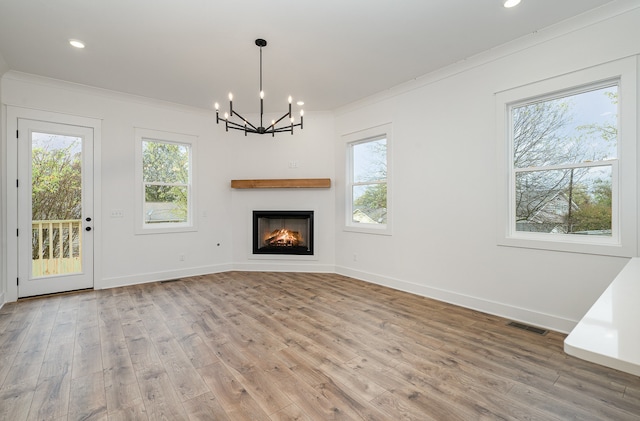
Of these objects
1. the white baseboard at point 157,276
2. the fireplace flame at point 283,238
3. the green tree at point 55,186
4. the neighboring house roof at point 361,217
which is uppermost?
the green tree at point 55,186

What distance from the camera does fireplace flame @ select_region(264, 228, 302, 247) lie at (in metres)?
5.35

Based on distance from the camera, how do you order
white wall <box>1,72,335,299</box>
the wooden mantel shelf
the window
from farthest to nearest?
the wooden mantel shelf < the window < white wall <box>1,72,335,299</box>

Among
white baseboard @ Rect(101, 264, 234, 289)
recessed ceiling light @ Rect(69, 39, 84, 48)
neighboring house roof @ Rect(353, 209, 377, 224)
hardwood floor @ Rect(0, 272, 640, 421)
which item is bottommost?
hardwood floor @ Rect(0, 272, 640, 421)

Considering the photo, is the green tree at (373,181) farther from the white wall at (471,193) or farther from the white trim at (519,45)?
the white trim at (519,45)

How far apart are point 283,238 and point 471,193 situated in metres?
3.21

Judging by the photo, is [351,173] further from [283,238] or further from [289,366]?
[289,366]

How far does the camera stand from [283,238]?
212 inches

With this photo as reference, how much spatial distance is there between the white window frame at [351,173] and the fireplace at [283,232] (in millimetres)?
716

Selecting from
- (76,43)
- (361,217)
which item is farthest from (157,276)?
(361,217)

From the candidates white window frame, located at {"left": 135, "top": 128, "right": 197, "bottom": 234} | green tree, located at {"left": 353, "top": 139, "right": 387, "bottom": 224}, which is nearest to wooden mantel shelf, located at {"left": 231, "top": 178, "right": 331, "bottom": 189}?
green tree, located at {"left": 353, "top": 139, "right": 387, "bottom": 224}

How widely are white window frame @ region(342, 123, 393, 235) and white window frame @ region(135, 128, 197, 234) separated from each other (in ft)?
8.45

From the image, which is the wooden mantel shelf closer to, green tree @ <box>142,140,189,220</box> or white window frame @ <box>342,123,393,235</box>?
white window frame @ <box>342,123,393,235</box>

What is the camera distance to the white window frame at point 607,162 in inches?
93.3

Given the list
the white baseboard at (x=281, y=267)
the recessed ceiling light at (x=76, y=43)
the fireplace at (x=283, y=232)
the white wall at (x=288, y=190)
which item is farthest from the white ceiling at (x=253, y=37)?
the white baseboard at (x=281, y=267)
